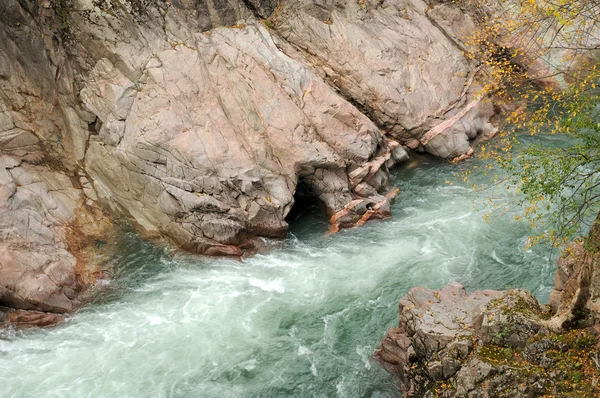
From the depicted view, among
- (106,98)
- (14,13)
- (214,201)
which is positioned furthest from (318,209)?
(14,13)

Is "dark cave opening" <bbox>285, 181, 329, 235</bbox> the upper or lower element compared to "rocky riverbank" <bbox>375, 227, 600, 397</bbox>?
upper

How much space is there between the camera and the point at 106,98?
Answer: 76.3 ft

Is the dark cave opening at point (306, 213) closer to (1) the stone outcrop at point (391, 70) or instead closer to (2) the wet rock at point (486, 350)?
(1) the stone outcrop at point (391, 70)

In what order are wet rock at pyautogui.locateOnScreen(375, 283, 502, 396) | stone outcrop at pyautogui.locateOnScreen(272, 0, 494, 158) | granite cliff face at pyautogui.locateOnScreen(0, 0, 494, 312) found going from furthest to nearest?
stone outcrop at pyautogui.locateOnScreen(272, 0, 494, 158)
granite cliff face at pyautogui.locateOnScreen(0, 0, 494, 312)
wet rock at pyautogui.locateOnScreen(375, 283, 502, 396)

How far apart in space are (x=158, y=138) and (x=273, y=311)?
9.48 meters

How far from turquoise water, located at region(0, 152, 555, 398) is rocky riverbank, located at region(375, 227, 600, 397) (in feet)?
5.52

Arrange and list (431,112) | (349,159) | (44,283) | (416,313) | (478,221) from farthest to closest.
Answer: (431,112) → (349,159) → (478,221) → (44,283) → (416,313)

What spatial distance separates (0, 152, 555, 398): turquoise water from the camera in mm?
15227

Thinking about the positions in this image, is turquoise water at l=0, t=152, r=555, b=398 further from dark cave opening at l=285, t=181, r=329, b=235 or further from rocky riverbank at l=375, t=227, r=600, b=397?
rocky riverbank at l=375, t=227, r=600, b=397

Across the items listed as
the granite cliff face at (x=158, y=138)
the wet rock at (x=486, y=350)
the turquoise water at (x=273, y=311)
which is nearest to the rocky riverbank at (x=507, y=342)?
the wet rock at (x=486, y=350)

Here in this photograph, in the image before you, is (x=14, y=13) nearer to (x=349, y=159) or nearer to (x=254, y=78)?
(x=254, y=78)

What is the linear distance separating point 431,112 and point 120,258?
18.6m

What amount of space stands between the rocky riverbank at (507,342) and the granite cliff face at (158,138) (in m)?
9.84

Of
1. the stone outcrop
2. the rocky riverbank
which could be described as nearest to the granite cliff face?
the stone outcrop
